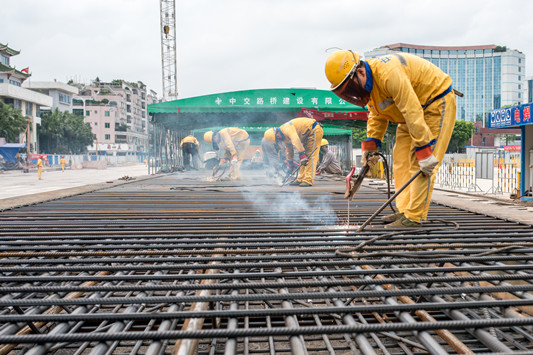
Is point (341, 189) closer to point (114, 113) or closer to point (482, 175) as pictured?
point (482, 175)

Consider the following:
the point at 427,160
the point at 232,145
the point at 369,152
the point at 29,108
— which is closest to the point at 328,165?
the point at 232,145

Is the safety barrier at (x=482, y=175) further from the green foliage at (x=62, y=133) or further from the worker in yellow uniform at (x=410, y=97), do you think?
the green foliage at (x=62, y=133)

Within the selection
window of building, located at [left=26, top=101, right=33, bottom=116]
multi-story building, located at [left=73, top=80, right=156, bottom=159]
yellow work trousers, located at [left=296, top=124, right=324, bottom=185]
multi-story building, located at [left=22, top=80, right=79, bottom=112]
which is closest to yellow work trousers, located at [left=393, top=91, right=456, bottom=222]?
yellow work trousers, located at [left=296, top=124, right=324, bottom=185]

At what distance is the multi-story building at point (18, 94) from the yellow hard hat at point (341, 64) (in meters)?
44.5

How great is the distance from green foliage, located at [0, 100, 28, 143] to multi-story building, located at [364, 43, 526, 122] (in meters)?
91.7

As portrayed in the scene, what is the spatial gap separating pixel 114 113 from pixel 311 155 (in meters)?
71.5

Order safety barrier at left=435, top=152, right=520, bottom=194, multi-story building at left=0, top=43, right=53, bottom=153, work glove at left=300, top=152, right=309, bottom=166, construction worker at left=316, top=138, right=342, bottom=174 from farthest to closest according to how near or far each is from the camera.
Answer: multi-story building at left=0, top=43, right=53, bottom=153 → construction worker at left=316, top=138, right=342, bottom=174 → safety barrier at left=435, top=152, right=520, bottom=194 → work glove at left=300, top=152, right=309, bottom=166

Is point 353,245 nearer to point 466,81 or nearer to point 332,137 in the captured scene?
point 332,137

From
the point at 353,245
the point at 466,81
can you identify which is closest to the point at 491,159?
the point at 353,245

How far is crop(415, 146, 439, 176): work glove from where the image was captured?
9.64 ft

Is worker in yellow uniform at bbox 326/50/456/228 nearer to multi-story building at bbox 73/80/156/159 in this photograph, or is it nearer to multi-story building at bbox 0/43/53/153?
multi-story building at bbox 0/43/53/153

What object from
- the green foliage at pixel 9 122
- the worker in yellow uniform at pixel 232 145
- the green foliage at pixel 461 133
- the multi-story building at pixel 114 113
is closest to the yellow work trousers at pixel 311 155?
the worker in yellow uniform at pixel 232 145

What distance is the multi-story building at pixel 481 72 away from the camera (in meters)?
105

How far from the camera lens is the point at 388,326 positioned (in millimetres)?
1205
